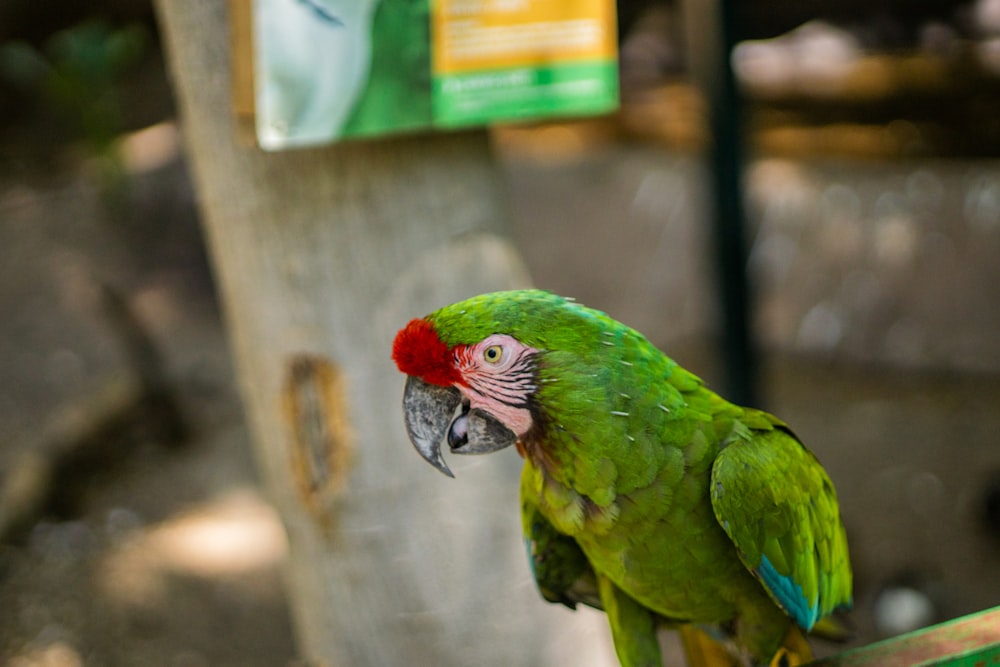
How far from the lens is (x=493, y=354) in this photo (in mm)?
917

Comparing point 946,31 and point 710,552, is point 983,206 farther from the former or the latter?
point 710,552

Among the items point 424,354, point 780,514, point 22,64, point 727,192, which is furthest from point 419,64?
point 22,64

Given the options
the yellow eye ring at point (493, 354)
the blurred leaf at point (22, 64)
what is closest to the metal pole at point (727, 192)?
the yellow eye ring at point (493, 354)

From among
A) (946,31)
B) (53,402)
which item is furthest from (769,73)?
(53,402)

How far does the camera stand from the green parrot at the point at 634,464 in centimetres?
93

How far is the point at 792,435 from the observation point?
117 cm

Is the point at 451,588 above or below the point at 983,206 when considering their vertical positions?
below

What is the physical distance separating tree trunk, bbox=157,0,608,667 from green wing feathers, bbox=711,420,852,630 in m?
0.56

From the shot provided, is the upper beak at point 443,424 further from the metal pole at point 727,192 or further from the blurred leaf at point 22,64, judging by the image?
the blurred leaf at point 22,64

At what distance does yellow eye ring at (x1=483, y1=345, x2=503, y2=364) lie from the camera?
91 centimetres

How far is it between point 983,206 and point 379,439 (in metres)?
3.02

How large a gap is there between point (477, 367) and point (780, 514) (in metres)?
0.43

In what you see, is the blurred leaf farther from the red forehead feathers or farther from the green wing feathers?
the green wing feathers

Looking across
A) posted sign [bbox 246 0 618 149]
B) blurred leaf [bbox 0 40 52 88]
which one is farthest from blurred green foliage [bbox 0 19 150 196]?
posted sign [bbox 246 0 618 149]
